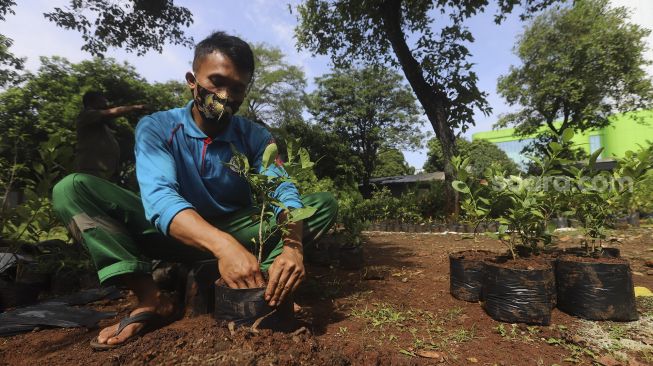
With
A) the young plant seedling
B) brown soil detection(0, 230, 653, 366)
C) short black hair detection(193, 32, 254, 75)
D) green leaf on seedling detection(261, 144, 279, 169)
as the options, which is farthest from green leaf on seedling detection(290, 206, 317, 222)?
short black hair detection(193, 32, 254, 75)

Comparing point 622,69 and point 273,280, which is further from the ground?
point 622,69

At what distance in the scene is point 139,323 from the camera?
1.48 meters

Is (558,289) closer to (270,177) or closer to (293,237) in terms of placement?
(293,237)

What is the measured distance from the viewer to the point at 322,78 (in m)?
24.8

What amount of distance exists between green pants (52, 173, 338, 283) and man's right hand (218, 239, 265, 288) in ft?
1.09

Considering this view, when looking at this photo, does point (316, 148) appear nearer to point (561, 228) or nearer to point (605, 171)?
point (561, 228)

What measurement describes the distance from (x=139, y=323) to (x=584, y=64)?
19.8m

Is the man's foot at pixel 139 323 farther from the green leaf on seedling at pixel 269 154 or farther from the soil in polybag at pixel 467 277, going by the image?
the soil in polybag at pixel 467 277

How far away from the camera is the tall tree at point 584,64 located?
15.0 meters

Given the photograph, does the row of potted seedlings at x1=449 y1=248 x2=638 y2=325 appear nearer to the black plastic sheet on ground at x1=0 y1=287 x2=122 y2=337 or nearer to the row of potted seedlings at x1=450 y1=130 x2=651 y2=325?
the row of potted seedlings at x1=450 y1=130 x2=651 y2=325

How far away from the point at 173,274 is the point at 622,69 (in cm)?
2035

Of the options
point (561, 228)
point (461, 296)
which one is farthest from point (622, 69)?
point (461, 296)

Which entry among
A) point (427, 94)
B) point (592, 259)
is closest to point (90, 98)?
point (592, 259)

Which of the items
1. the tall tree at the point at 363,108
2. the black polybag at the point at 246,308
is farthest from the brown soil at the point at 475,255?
the tall tree at the point at 363,108
